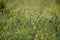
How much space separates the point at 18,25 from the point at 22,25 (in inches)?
2.1

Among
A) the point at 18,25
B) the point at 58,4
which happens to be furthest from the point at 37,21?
the point at 58,4

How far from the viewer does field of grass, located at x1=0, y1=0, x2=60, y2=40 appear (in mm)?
1753

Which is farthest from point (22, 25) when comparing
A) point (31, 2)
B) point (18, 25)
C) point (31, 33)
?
point (31, 2)

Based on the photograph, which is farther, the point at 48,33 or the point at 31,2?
the point at 31,2

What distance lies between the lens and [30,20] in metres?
1.82

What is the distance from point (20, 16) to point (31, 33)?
288 mm

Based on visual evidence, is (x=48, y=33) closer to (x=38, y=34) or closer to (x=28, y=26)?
(x=38, y=34)

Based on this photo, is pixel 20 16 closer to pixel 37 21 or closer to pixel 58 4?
pixel 37 21

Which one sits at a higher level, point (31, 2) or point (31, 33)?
point (31, 2)

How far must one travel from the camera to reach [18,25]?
180cm

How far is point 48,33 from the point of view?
69.3 inches

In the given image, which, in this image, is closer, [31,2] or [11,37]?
[11,37]

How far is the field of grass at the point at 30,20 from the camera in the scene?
175 centimetres

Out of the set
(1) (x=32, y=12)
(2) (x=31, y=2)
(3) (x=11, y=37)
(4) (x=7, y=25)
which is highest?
(2) (x=31, y=2)
